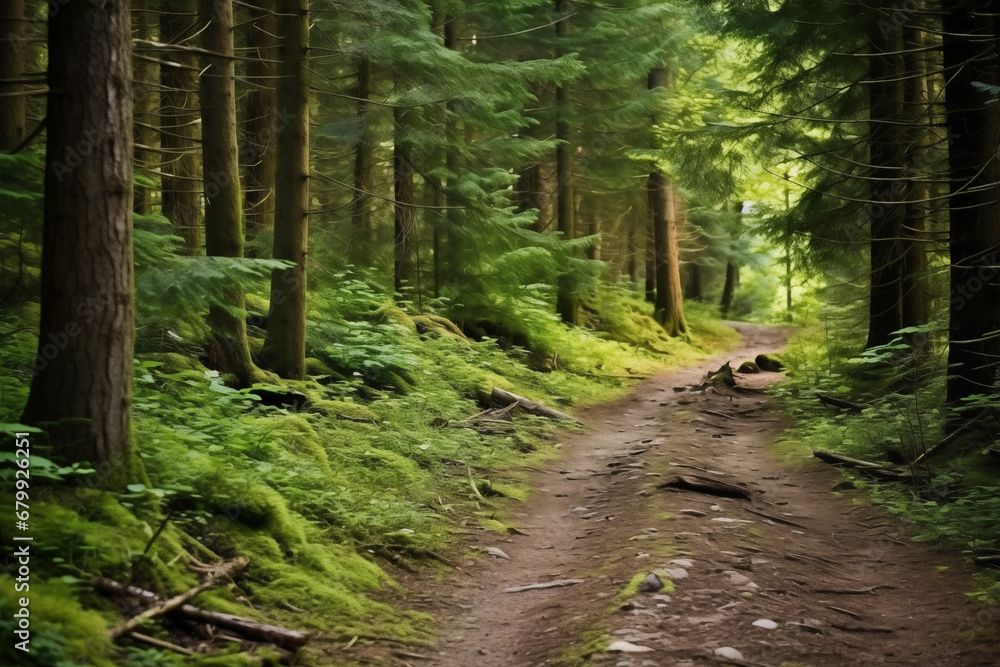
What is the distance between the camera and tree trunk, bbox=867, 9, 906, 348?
11195 millimetres

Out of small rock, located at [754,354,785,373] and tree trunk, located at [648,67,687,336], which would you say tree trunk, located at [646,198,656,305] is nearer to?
tree trunk, located at [648,67,687,336]

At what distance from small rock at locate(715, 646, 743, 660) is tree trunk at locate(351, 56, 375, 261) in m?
11.1

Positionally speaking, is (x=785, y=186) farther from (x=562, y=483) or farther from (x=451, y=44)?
(x=562, y=483)

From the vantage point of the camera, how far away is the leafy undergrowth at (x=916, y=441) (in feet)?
21.6

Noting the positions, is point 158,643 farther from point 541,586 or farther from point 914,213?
point 914,213

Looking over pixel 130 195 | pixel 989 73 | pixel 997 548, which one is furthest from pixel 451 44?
pixel 997 548

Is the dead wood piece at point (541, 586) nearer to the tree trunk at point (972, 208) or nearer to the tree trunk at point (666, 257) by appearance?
the tree trunk at point (972, 208)

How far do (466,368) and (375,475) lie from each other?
211 inches

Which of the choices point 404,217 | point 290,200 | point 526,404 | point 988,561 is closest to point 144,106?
point 290,200

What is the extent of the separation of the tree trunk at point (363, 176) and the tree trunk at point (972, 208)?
8971mm

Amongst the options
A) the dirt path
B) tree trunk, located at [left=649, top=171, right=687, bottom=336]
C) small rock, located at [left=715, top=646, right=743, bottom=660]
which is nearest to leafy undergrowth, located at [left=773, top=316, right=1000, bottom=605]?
the dirt path

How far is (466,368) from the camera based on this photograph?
1295 centimetres

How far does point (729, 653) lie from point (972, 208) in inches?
251

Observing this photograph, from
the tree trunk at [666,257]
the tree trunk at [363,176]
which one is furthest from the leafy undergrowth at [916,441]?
the tree trunk at [666,257]
